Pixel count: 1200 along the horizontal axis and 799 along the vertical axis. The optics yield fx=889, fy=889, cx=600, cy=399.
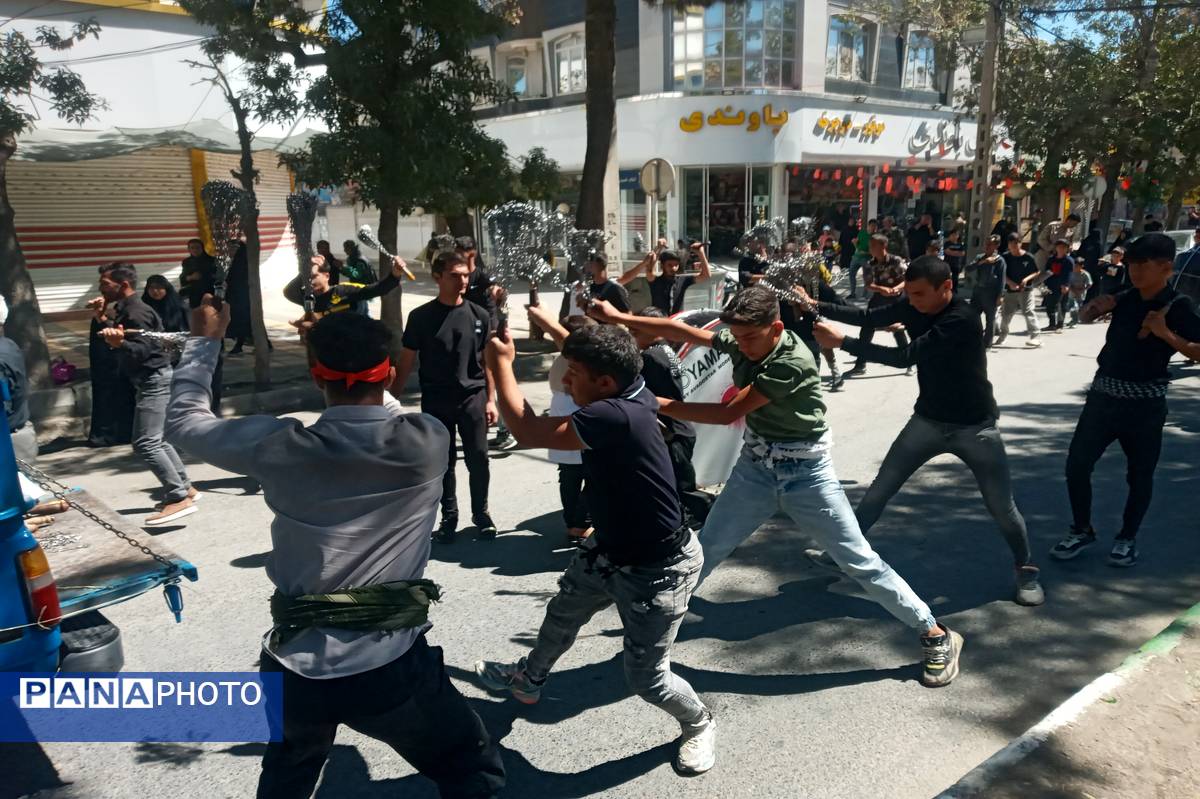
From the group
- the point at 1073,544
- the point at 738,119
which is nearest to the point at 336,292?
the point at 1073,544

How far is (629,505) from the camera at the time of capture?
10.2 feet

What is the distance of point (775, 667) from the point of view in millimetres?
4172

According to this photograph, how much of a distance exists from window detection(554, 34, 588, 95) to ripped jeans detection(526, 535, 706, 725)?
2331cm

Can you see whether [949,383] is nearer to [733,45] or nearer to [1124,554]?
[1124,554]

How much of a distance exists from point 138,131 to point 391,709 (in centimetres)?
1545

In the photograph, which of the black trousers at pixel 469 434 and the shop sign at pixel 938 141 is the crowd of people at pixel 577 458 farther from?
the shop sign at pixel 938 141

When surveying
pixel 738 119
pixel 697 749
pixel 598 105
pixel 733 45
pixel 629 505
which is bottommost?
pixel 697 749

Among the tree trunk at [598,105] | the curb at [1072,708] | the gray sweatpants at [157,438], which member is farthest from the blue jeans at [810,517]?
the tree trunk at [598,105]

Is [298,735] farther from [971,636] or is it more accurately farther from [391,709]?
[971,636]

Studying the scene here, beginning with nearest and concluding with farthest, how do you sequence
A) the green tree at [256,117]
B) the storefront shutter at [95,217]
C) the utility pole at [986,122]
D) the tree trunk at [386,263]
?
the green tree at [256,117] < the tree trunk at [386,263] < the utility pole at [986,122] < the storefront shutter at [95,217]

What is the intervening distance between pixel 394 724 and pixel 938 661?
2.54 m

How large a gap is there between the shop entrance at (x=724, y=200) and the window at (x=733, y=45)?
225cm

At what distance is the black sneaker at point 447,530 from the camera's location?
18.9ft

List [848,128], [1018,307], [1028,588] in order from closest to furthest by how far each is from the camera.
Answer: [1028,588] < [1018,307] < [848,128]
